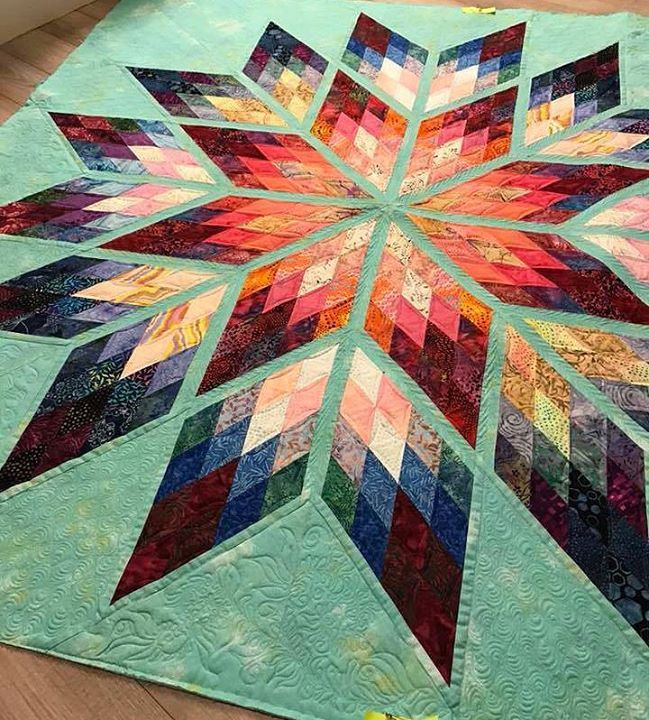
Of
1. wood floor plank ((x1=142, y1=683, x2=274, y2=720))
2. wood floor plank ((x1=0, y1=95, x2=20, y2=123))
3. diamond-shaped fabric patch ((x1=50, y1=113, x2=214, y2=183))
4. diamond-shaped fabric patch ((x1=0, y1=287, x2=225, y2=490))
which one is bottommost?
wood floor plank ((x1=142, y1=683, x2=274, y2=720))

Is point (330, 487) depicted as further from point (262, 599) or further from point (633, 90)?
point (633, 90)

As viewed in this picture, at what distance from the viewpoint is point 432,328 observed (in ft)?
4.91

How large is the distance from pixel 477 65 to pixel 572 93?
0.31 m

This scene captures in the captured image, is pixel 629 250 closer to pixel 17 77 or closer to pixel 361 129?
pixel 361 129

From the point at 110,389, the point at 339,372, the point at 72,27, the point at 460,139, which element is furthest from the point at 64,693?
the point at 72,27

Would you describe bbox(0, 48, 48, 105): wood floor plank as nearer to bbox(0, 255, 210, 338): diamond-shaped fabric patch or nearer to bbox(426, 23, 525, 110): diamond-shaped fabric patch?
bbox(0, 255, 210, 338): diamond-shaped fabric patch

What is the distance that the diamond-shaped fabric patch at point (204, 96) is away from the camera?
2.06 metres

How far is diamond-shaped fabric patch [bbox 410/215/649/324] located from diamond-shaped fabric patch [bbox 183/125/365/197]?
290 mm

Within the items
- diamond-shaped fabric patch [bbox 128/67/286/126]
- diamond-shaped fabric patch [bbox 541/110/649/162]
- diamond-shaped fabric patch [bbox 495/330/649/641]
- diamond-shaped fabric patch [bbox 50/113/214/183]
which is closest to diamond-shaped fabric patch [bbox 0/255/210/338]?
diamond-shaped fabric patch [bbox 50/113/214/183]

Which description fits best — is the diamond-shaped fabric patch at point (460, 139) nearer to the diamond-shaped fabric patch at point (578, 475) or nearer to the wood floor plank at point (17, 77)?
the diamond-shaped fabric patch at point (578, 475)

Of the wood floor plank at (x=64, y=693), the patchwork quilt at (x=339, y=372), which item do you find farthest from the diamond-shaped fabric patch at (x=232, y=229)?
the wood floor plank at (x=64, y=693)

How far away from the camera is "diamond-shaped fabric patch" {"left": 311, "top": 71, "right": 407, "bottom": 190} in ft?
6.23

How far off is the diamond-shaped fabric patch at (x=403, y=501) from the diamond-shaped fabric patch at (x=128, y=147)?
33.8 inches

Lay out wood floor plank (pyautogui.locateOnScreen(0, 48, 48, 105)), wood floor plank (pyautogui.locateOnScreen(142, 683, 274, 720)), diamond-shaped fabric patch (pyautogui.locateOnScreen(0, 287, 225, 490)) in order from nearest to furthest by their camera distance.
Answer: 1. wood floor plank (pyautogui.locateOnScreen(142, 683, 274, 720))
2. diamond-shaped fabric patch (pyautogui.locateOnScreen(0, 287, 225, 490))
3. wood floor plank (pyautogui.locateOnScreen(0, 48, 48, 105))
